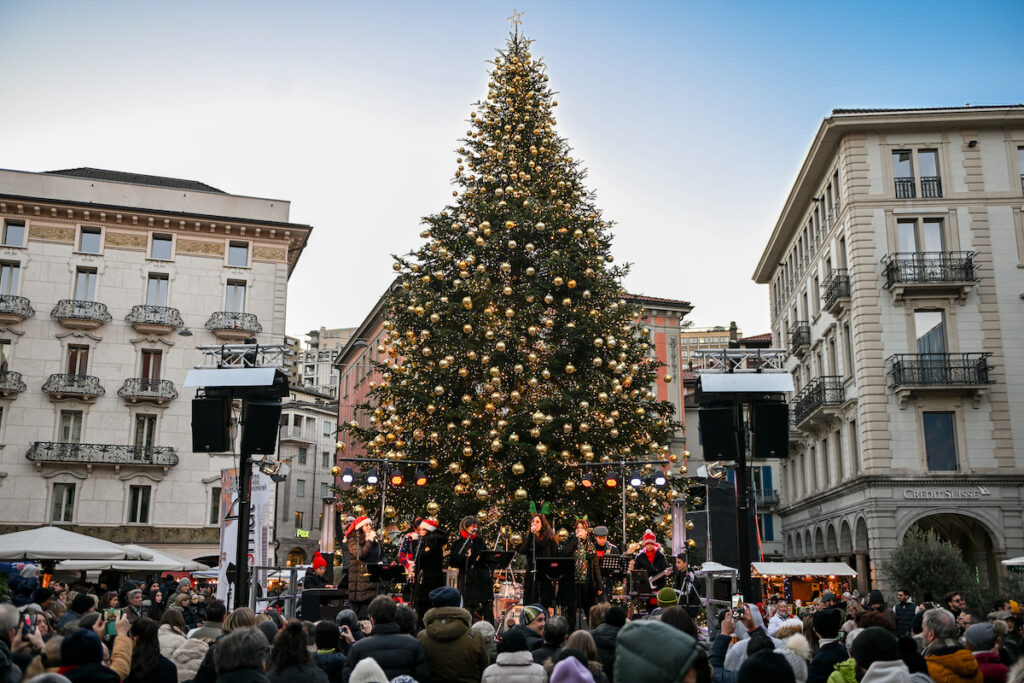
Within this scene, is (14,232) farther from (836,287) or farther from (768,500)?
(768,500)

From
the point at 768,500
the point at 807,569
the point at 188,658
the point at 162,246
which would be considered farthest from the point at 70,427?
the point at 768,500

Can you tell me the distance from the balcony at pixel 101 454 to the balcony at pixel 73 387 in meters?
1.86

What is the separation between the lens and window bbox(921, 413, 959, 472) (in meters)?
32.1

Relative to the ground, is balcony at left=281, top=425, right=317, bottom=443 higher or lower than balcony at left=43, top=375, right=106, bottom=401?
higher

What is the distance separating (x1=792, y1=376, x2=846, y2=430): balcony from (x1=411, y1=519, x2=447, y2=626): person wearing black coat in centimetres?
2363

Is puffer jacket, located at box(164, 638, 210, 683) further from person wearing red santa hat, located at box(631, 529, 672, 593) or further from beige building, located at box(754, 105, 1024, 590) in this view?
beige building, located at box(754, 105, 1024, 590)


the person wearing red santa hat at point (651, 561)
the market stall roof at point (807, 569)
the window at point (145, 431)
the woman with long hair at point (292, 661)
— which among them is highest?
the window at point (145, 431)

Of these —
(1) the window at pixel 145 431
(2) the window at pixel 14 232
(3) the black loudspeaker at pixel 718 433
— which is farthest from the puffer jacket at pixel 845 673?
(2) the window at pixel 14 232

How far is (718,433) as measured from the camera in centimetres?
1353

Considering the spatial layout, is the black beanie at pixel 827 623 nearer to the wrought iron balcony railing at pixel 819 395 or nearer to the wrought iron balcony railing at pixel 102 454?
the wrought iron balcony railing at pixel 819 395

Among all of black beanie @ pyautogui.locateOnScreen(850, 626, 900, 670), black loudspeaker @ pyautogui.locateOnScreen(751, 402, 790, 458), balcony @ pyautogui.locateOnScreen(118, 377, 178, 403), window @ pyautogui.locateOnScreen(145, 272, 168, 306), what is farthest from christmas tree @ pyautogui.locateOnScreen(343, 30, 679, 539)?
window @ pyautogui.locateOnScreen(145, 272, 168, 306)

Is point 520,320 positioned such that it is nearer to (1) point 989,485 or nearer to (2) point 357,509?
(2) point 357,509

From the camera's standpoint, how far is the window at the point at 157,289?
1506 inches

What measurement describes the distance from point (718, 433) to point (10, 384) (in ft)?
102
